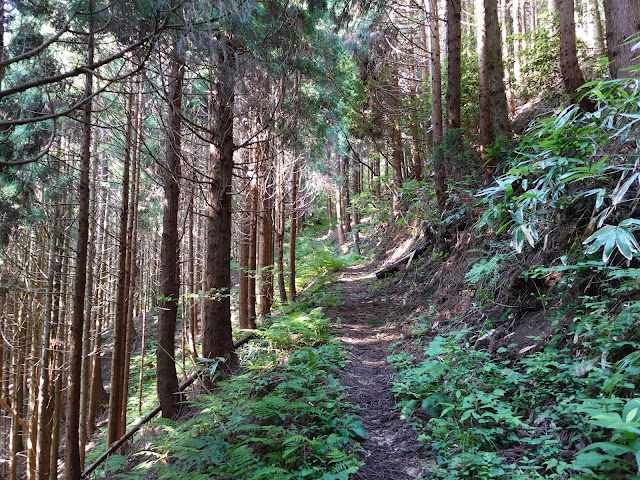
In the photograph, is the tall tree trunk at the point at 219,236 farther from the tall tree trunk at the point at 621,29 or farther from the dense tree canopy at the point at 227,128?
the tall tree trunk at the point at 621,29

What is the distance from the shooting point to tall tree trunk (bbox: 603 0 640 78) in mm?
4637

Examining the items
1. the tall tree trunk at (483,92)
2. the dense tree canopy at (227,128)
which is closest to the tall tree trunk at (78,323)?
the dense tree canopy at (227,128)

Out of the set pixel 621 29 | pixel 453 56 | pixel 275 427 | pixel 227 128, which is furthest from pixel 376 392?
pixel 453 56

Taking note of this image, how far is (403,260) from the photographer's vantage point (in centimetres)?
1002

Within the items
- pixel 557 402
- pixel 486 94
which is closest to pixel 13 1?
pixel 557 402

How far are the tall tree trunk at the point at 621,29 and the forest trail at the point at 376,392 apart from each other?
479 cm

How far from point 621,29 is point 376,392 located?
5.49 metres

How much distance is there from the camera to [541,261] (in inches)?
159

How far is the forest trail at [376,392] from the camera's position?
9.25 ft

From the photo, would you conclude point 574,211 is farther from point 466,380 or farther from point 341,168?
point 341,168

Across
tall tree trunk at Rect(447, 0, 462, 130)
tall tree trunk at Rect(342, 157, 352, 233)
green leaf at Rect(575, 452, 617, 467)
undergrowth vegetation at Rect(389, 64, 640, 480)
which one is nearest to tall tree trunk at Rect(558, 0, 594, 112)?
tall tree trunk at Rect(447, 0, 462, 130)

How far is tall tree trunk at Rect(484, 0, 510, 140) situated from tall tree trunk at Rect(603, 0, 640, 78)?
2.10 meters

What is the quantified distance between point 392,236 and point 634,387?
1359 cm

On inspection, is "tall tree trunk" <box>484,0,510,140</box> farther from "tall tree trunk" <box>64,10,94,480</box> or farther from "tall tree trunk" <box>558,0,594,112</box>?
"tall tree trunk" <box>64,10,94,480</box>
